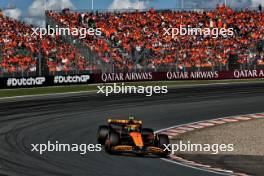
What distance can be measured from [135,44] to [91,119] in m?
26.9

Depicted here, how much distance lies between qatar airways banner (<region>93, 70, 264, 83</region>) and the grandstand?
0.51m

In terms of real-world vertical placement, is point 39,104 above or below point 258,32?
below

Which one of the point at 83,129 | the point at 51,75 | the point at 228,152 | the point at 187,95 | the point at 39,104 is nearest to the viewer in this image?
the point at 228,152

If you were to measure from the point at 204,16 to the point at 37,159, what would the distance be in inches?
1692

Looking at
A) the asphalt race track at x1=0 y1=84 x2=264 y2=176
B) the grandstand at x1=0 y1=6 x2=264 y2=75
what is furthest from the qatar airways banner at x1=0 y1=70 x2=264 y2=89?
the asphalt race track at x1=0 y1=84 x2=264 y2=176

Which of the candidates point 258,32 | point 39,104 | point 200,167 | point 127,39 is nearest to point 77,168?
point 200,167

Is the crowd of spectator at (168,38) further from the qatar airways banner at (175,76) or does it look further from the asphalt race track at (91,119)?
the asphalt race track at (91,119)

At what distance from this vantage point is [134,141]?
12695 millimetres

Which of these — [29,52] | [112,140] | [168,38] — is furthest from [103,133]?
[168,38]

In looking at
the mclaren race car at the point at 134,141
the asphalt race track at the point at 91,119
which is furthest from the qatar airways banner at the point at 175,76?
the mclaren race car at the point at 134,141

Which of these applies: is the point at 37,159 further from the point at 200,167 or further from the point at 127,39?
the point at 127,39

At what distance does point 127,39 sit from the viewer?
48031 mm

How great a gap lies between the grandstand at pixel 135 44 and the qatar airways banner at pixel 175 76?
51 cm

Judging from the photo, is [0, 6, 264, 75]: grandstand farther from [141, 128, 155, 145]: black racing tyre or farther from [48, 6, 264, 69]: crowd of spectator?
[141, 128, 155, 145]: black racing tyre
